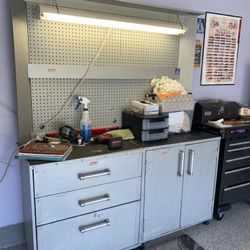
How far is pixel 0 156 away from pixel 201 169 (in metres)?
1.56

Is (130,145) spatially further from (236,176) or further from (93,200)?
(236,176)

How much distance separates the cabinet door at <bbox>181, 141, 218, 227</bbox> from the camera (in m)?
1.99

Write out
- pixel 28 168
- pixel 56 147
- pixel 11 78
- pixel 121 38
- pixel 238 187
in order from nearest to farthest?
pixel 28 168, pixel 56 147, pixel 11 78, pixel 121 38, pixel 238 187

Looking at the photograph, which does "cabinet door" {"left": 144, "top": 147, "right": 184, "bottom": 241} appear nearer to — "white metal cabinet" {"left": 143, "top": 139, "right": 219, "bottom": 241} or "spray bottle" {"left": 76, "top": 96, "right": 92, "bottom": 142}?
"white metal cabinet" {"left": 143, "top": 139, "right": 219, "bottom": 241}

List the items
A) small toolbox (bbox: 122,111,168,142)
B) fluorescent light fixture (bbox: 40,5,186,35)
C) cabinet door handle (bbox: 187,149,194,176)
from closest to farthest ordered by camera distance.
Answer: fluorescent light fixture (bbox: 40,5,186,35) < small toolbox (bbox: 122,111,168,142) < cabinet door handle (bbox: 187,149,194,176)

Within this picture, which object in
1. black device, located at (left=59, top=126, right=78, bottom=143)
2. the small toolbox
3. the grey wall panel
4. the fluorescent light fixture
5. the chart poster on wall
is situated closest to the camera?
the fluorescent light fixture

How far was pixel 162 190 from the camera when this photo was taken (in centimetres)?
189

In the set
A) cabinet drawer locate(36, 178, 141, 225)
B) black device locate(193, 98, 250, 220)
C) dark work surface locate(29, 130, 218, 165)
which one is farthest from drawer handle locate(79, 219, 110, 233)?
black device locate(193, 98, 250, 220)

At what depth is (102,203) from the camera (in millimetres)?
1634

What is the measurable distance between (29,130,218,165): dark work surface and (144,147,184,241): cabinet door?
0.24 ft

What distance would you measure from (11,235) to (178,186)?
136 centimetres

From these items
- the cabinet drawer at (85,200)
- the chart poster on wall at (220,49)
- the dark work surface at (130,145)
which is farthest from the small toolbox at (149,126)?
the chart poster on wall at (220,49)

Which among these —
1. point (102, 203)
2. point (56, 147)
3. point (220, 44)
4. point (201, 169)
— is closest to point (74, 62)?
point (56, 147)

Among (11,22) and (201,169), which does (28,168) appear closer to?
(11,22)
